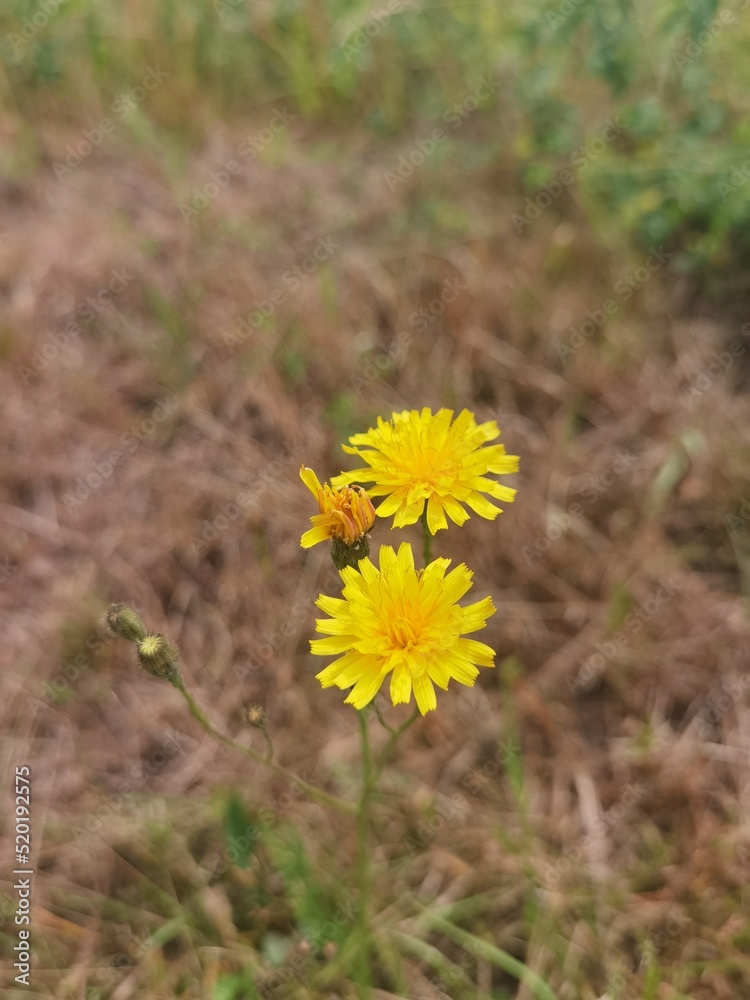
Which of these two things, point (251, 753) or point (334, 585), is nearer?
point (251, 753)

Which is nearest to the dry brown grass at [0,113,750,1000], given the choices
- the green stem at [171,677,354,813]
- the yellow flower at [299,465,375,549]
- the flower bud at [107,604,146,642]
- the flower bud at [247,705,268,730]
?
the green stem at [171,677,354,813]

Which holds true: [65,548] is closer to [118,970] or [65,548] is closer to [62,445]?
[62,445]

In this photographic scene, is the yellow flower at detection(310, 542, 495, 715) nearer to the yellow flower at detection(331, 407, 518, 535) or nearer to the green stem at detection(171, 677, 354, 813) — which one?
the yellow flower at detection(331, 407, 518, 535)

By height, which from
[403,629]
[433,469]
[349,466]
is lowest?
[403,629]

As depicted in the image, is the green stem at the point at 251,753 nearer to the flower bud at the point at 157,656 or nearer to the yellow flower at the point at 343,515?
the flower bud at the point at 157,656

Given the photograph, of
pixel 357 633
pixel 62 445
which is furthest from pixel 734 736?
pixel 62 445

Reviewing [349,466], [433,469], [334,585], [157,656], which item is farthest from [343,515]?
[349,466]

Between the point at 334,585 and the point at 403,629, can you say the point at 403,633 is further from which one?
the point at 334,585
